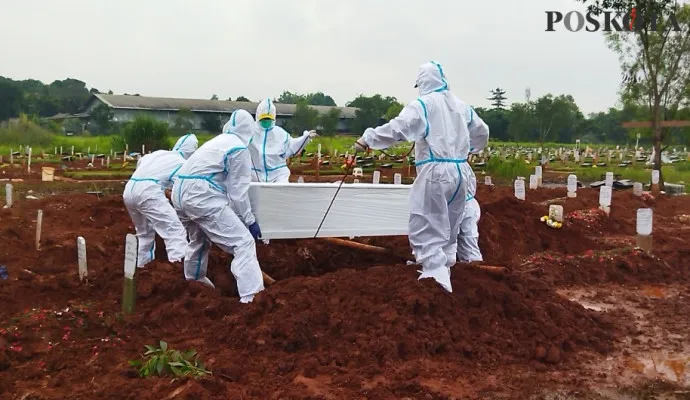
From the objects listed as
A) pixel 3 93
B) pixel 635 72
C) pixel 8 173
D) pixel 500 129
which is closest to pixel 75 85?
pixel 3 93

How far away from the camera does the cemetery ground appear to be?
4406 millimetres

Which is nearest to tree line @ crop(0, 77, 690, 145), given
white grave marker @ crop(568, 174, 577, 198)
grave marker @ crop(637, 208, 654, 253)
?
white grave marker @ crop(568, 174, 577, 198)

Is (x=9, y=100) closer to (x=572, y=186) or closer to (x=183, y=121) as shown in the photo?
(x=183, y=121)

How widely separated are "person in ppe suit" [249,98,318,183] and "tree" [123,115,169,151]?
85.1 ft

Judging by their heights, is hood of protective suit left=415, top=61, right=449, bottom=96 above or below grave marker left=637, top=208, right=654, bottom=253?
above

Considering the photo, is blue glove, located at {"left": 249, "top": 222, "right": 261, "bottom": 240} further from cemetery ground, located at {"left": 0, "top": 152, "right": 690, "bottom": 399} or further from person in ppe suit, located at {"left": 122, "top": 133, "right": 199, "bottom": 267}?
person in ppe suit, located at {"left": 122, "top": 133, "right": 199, "bottom": 267}

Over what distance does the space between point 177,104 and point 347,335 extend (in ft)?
171

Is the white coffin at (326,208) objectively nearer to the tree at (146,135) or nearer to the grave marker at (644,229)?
the grave marker at (644,229)

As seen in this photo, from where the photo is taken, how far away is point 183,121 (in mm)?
47875

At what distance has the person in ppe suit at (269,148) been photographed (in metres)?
9.65

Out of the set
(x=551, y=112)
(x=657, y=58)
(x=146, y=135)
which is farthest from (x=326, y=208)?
(x=551, y=112)

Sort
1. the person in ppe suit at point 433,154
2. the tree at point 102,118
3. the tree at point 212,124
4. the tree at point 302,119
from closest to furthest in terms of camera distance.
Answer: the person in ppe suit at point 433,154
the tree at point 302,119
the tree at point 212,124
the tree at point 102,118

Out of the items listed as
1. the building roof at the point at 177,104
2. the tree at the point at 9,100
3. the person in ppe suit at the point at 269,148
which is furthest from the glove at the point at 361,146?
the tree at the point at 9,100

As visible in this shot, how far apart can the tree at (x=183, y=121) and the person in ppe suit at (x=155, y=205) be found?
3988cm
